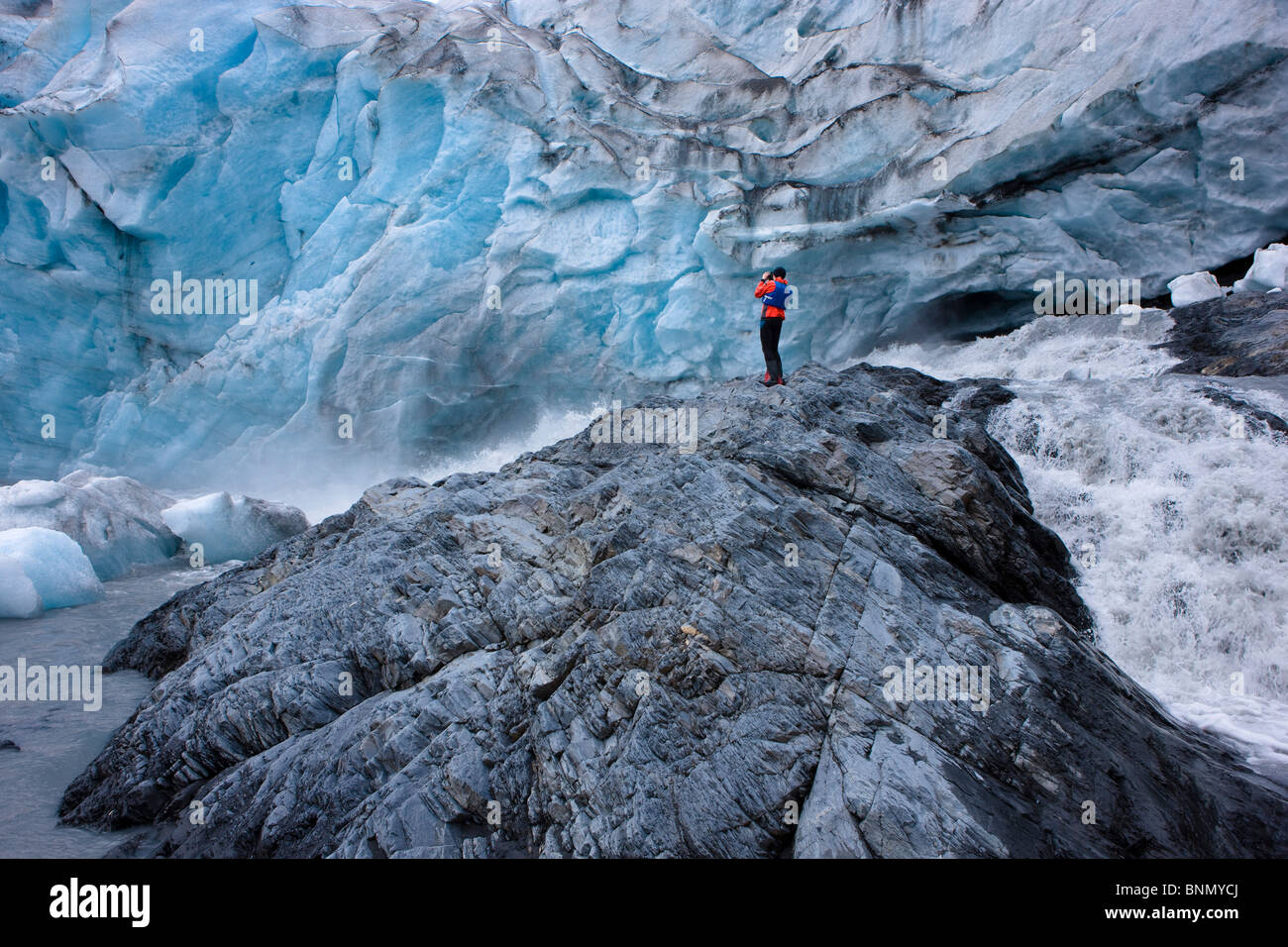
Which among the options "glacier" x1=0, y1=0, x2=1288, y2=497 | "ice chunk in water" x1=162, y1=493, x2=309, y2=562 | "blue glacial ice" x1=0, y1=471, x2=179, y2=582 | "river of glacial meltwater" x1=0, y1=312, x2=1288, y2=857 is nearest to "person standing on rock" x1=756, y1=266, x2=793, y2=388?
"river of glacial meltwater" x1=0, y1=312, x2=1288, y2=857

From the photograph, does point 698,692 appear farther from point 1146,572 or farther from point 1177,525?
point 1177,525

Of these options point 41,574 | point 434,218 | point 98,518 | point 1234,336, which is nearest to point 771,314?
point 1234,336

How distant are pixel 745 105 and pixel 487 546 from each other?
14480 millimetres

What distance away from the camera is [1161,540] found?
23.9 ft

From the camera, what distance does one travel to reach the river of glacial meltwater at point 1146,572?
573 cm

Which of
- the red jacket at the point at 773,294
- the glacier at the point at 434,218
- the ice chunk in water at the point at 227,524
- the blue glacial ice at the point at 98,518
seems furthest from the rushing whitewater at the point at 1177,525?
the blue glacial ice at the point at 98,518

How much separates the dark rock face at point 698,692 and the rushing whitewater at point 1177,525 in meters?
0.63

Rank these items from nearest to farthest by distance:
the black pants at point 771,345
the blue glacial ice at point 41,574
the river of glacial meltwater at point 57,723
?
the river of glacial meltwater at point 57,723
the black pants at point 771,345
the blue glacial ice at point 41,574

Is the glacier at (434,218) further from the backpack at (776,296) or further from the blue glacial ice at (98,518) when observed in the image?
the backpack at (776,296)

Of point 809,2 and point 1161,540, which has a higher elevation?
point 809,2

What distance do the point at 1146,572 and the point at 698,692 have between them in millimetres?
5395

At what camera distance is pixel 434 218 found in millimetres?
16297
